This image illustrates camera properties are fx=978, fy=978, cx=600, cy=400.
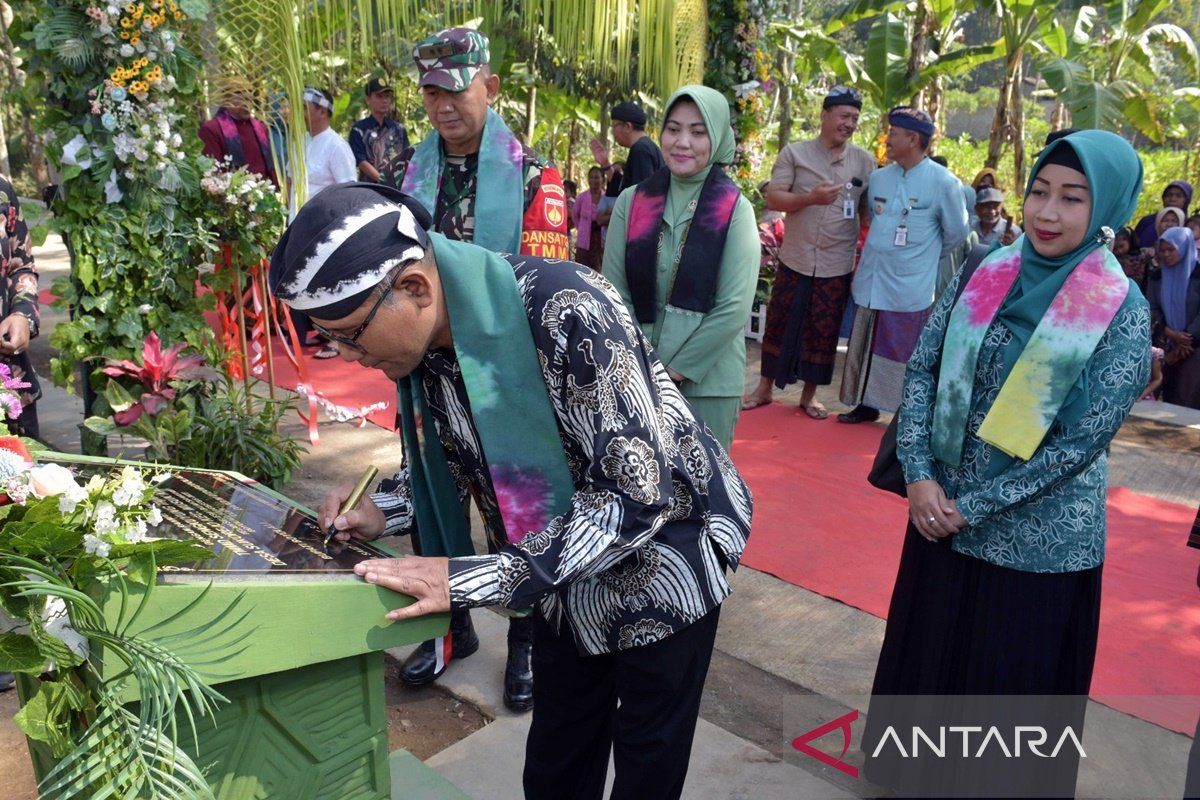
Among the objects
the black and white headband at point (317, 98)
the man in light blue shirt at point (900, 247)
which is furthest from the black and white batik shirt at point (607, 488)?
the black and white headband at point (317, 98)

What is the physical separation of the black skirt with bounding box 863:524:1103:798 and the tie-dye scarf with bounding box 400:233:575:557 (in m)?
1.16

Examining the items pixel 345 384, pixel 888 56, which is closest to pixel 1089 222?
pixel 345 384

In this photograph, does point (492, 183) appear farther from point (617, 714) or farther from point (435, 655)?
point (617, 714)

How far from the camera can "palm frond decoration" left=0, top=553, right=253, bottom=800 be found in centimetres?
132

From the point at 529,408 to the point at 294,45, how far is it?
2556mm

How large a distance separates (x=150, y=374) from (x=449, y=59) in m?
1.96

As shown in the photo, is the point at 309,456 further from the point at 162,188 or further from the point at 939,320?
the point at 939,320

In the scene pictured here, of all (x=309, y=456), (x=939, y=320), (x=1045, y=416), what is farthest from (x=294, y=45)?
(x=1045, y=416)

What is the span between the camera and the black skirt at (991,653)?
7.39 feet

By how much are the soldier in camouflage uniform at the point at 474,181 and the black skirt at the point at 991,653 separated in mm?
1117

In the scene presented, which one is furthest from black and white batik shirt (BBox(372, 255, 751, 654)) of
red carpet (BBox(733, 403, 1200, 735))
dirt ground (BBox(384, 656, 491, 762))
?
red carpet (BBox(733, 403, 1200, 735))

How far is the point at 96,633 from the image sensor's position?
52.7 inches

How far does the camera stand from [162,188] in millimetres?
3842

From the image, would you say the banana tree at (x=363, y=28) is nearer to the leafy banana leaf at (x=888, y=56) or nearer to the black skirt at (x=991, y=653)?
the black skirt at (x=991, y=653)
